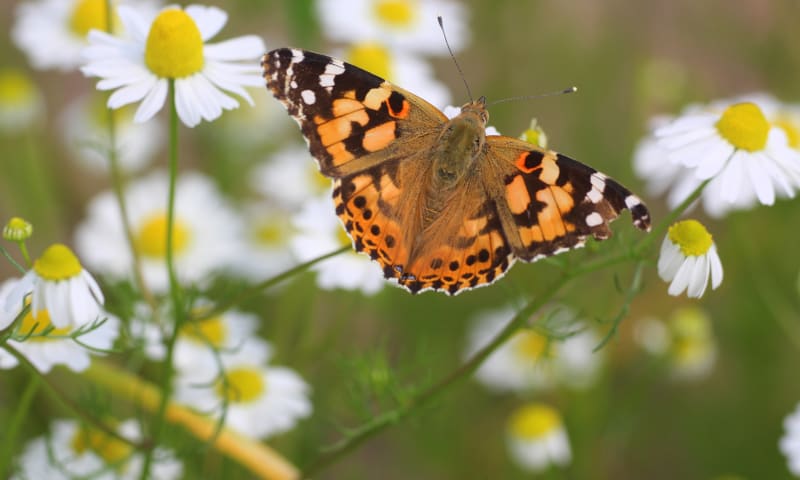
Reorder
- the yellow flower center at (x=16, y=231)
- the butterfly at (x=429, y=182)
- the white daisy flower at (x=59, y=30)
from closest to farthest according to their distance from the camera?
1. the yellow flower center at (x=16, y=231)
2. the butterfly at (x=429, y=182)
3. the white daisy flower at (x=59, y=30)

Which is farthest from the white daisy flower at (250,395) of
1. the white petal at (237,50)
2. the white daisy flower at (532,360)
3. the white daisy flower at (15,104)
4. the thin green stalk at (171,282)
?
the white daisy flower at (15,104)

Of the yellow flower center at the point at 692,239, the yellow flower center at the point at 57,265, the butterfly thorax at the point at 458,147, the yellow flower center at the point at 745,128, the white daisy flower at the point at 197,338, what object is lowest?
the white daisy flower at the point at 197,338

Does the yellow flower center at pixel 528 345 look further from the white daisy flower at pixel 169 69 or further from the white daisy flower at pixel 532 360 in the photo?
the white daisy flower at pixel 169 69

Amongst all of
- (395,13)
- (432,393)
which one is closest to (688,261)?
(432,393)

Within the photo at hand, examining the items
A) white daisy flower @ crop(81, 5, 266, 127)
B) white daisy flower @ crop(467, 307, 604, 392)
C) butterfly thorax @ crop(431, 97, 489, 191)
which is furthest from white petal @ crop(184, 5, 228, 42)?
white daisy flower @ crop(467, 307, 604, 392)

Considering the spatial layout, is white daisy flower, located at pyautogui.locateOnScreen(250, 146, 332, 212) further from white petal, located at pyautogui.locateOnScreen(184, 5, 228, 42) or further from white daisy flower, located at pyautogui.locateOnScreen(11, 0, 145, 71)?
white petal, located at pyautogui.locateOnScreen(184, 5, 228, 42)

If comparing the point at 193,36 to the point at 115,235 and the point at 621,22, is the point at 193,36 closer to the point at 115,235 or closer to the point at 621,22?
the point at 115,235
